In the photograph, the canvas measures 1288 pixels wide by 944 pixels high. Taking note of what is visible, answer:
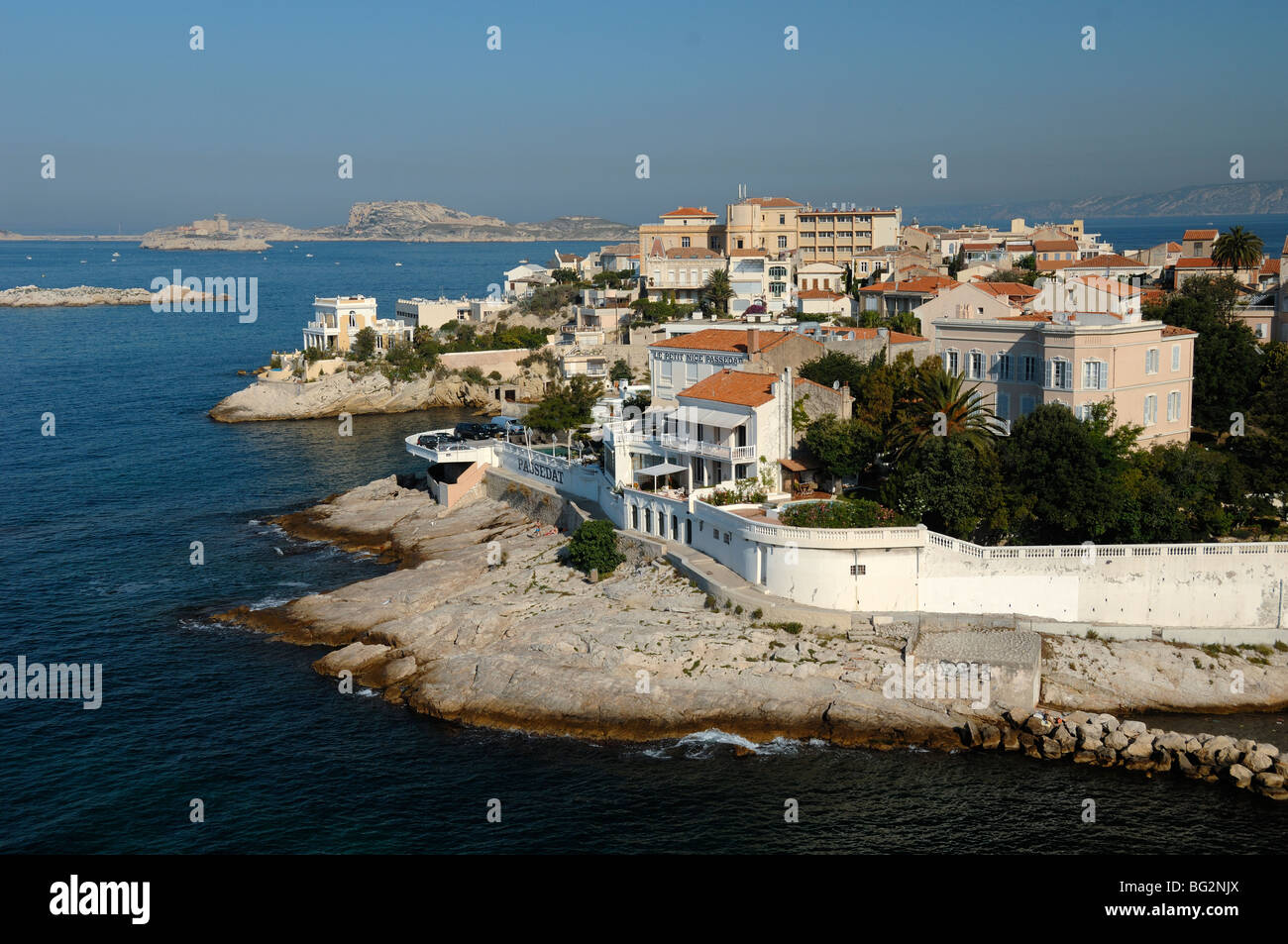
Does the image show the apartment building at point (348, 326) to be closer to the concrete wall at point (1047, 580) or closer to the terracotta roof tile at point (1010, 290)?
the terracotta roof tile at point (1010, 290)

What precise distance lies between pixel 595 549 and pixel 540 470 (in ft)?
37.0

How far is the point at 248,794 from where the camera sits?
30.5 meters

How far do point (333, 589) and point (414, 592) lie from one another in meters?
4.37

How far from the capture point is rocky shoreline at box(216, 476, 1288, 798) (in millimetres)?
32438

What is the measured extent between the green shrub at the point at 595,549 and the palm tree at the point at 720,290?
51498mm

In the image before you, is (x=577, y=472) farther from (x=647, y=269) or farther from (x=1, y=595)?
(x=647, y=269)

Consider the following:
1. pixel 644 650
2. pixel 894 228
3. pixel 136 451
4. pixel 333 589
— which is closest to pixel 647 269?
pixel 894 228

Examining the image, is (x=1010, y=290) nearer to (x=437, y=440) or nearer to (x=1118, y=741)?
(x=437, y=440)

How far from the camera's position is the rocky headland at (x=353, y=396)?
91188mm

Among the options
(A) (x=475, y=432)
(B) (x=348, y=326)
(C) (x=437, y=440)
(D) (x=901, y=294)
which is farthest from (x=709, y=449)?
(B) (x=348, y=326)

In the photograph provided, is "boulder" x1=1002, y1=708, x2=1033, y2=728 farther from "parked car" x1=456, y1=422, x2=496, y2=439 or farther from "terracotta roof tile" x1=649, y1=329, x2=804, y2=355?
"parked car" x1=456, y1=422, x2=496, y2=439

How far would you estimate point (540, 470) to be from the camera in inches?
2125

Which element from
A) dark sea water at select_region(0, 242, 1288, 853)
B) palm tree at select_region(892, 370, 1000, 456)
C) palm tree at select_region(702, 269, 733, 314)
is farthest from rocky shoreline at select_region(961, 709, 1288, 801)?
palm tree at select_region(702, 269, 733, 314)

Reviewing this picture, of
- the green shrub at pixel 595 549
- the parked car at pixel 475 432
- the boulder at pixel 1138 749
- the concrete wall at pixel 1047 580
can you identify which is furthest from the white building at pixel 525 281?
the boulder at pixel 1138 749
